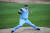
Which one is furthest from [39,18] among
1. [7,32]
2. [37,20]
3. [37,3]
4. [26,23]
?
[7,32]

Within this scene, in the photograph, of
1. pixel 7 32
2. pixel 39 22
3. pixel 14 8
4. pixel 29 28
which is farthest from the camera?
pixel 14 8

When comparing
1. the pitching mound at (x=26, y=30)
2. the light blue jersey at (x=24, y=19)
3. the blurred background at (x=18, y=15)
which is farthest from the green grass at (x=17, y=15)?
the light blue jersey at (x=24, y=19)

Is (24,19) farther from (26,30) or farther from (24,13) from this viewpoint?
(26,30)

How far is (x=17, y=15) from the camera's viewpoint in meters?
11.2

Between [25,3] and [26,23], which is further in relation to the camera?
[25,3]

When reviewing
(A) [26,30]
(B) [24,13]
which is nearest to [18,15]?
(B) [24,13]

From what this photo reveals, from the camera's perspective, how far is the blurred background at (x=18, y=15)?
11129mm

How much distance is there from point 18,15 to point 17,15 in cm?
30

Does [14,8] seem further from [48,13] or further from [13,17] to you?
[48,13]

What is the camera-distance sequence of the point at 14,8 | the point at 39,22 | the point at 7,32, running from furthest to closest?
1. the point at 14,8
2. the point at 39,22
3. the point at 7,32

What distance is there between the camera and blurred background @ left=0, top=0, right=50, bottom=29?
1113 cm

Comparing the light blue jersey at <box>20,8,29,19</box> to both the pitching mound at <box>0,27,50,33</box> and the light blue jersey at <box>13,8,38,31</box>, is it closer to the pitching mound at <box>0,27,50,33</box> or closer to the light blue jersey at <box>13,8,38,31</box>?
the light blue jersey at <box>13,8,38,31</box>

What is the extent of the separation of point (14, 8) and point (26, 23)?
2.64 m

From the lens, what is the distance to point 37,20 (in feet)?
38.0
